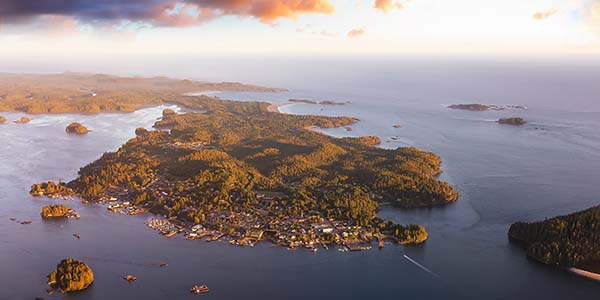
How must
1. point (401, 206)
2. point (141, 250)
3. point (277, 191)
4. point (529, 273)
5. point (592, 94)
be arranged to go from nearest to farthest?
point (529, 273)
point (141, 250)
point (401, 206)
point (277, 191)
point (592, 94)

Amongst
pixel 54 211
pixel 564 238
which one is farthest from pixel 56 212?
pixel 564 238

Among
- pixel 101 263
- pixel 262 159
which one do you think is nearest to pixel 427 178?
pixel 262 159

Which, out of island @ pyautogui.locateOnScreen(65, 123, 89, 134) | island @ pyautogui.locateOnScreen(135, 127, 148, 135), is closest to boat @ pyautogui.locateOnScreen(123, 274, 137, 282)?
island @ pyautogui.locateOnScreen(135, 127, 148, 135)

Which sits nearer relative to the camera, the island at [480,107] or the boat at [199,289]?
the boat at [199,289]

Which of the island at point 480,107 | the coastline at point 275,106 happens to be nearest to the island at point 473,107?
the island at point 480,107

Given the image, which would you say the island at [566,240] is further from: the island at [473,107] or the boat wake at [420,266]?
the island at [473,107]

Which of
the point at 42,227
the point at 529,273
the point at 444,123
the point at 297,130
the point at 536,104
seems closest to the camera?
the point at 529,273

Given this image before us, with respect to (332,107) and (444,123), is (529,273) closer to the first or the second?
(444,123)
